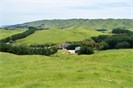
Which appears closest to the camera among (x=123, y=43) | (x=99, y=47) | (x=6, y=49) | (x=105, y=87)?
(x=105, y=87)

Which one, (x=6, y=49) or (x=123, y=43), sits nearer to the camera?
(x=6, y=49)

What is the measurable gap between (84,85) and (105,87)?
1784mm

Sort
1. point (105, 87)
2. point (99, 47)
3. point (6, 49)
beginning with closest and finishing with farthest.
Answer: point (105, 87)
point (6, 49)
point (99, 47)

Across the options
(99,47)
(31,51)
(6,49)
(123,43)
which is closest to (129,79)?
(6,49)

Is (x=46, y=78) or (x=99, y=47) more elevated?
(x=46, y=78)

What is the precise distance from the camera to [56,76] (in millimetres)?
35344

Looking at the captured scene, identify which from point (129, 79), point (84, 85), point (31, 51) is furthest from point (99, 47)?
point (84, 85)

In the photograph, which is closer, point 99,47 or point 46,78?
point 46,78

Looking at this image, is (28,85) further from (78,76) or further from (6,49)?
(6,49)

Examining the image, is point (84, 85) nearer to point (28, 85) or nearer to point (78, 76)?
point (28, 85)

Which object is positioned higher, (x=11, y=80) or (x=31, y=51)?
(x=11, y=80)

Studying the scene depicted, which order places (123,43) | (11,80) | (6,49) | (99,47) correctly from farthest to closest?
1. (99,47)
2. (123,43)
3. (6,49)
4. (11,80)

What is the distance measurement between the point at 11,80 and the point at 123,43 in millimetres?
123394

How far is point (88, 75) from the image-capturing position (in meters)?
36.0
